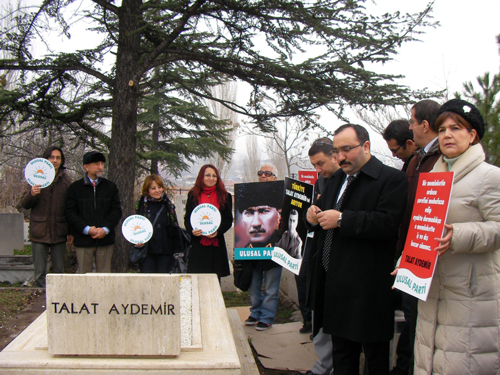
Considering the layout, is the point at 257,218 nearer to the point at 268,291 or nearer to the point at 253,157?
the point at 268,291

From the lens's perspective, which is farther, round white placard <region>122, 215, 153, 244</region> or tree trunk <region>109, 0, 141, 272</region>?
tree trunk <region>109, 0, 141, 272</region>

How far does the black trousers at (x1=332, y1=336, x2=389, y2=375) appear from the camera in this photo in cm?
268

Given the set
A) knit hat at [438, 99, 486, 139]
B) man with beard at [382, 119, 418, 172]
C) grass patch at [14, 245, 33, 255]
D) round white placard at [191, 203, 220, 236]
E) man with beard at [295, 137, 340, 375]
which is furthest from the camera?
grass patch at [14, 245, 33, 255]

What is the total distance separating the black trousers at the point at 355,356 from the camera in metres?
2.68

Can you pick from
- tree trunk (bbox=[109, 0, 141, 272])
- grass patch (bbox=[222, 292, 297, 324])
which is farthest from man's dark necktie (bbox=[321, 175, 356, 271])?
tree trunk (bbox=[109, 0, 141, 272])

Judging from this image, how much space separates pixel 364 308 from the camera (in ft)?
8.57

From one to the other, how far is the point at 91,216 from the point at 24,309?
4.90ft

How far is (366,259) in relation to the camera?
8.79 feet

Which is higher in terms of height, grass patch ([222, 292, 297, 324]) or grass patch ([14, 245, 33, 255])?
grass patch ([14, 245, 33, 255])

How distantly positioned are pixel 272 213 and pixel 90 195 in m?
2.29

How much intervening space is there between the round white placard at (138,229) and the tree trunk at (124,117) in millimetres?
2767

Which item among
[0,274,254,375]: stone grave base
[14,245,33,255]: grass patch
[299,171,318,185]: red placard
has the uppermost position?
[299,171,318,185]: red placard

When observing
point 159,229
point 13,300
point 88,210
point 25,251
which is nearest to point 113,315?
point 159,229

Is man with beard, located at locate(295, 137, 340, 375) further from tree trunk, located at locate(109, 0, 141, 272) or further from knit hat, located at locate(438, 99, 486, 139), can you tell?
tree trunk, located at locate(109, 0, 141, 272)
